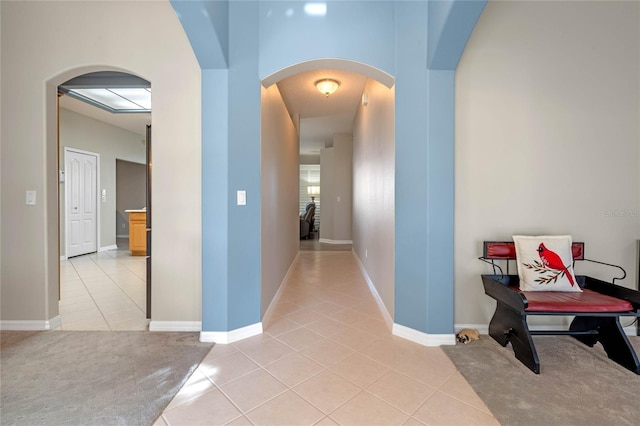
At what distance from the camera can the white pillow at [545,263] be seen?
89.3 inches

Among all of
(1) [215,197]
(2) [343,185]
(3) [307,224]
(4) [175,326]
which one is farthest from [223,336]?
(3) [307,224]

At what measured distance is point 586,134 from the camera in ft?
8.21

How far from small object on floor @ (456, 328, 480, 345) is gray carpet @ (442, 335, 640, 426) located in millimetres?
41

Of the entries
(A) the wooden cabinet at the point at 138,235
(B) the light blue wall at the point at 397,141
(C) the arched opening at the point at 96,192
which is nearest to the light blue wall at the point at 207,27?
(B) the light blue wall at the point at 397,141

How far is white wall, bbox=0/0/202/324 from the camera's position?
2539 mm

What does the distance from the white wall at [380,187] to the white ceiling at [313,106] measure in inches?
16.2

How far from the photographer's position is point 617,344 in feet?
6.84

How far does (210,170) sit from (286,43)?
1.26m

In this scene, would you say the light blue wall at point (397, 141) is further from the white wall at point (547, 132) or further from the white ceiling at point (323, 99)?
the white ceiling at point (323, 99)

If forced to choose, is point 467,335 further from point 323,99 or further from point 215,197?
point 323,99

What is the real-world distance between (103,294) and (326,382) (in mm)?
3240

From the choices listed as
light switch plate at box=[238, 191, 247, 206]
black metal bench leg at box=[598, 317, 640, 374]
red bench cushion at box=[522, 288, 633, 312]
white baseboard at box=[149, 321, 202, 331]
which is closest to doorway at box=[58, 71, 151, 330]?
white baseboard at box=[149, 321, 202, 331]

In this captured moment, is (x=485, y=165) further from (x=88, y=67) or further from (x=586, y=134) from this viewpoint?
(x=88, y=67)

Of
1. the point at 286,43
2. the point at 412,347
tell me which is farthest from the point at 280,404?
the point at 286,43
